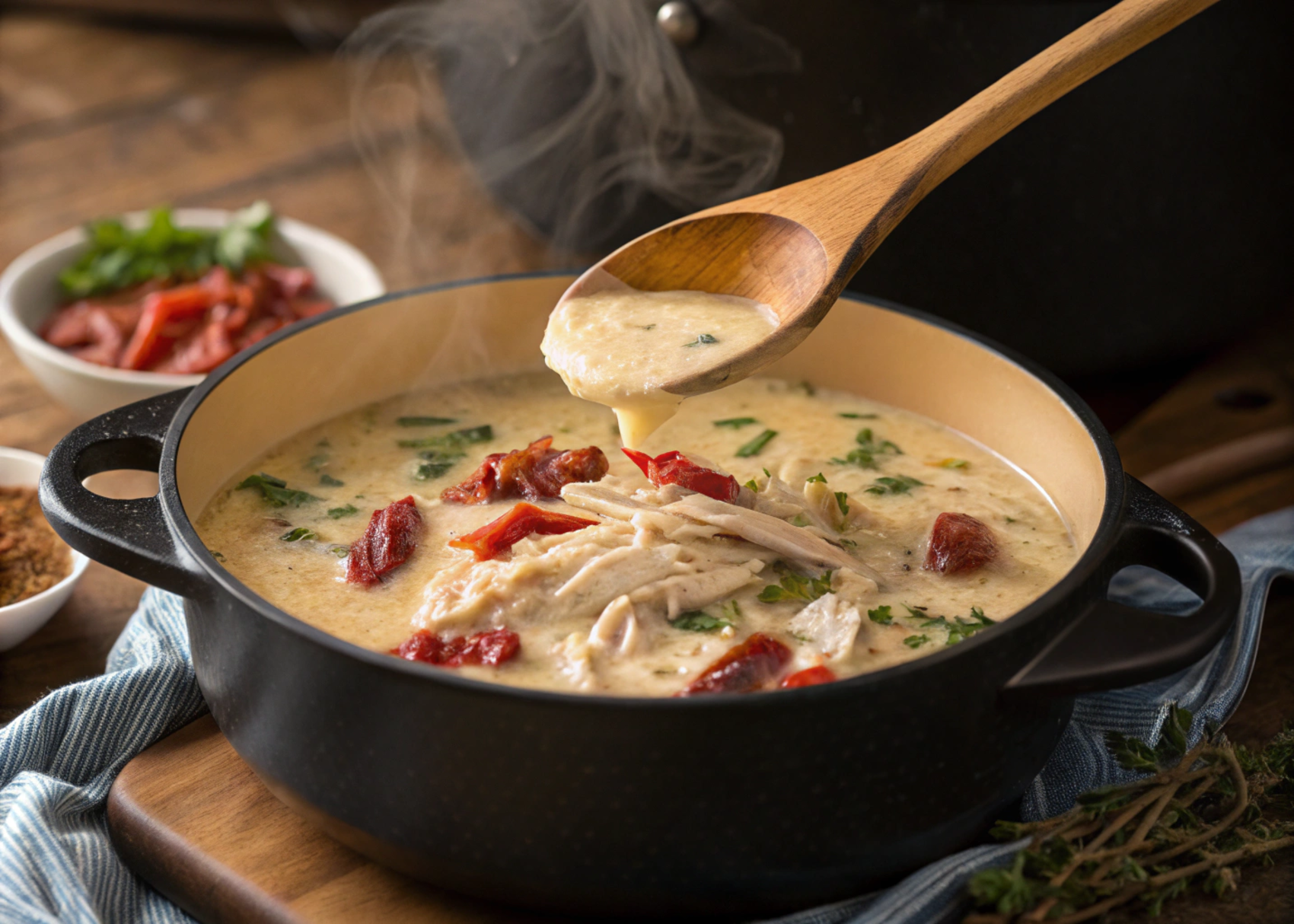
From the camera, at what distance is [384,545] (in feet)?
7.89

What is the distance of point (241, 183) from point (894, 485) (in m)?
3.32

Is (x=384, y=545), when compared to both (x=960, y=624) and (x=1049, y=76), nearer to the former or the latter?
(x=960, y=624)

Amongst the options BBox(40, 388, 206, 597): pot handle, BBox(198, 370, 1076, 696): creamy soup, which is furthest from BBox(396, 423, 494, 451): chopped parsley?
BBox(40, 388, 206, 597): pot handle

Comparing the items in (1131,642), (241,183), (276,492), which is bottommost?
(241,183)

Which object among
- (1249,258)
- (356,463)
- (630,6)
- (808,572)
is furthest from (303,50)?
(808,572)

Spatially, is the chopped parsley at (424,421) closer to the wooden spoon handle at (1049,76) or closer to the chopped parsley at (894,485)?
the chopped parsley at (894,485)

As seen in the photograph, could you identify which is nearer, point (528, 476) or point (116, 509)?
point (116, 509)

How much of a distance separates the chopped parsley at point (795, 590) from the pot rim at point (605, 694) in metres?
0.41

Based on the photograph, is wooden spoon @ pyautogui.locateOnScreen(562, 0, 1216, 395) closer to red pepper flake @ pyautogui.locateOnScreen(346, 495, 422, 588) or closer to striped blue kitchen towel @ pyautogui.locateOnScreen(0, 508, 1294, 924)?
Answer: red pepper flake @ pyautogui.locateOnScreen(346, 495, 422, 588)

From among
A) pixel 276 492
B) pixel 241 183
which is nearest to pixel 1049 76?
pixel 276 492

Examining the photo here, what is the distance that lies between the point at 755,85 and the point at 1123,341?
1223 mm

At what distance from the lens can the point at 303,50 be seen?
20.2 feet

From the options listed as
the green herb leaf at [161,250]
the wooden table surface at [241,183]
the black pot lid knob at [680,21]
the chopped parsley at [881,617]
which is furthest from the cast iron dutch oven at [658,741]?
the green herb leaf at [161,250]

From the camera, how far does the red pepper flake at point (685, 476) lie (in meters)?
2.46
